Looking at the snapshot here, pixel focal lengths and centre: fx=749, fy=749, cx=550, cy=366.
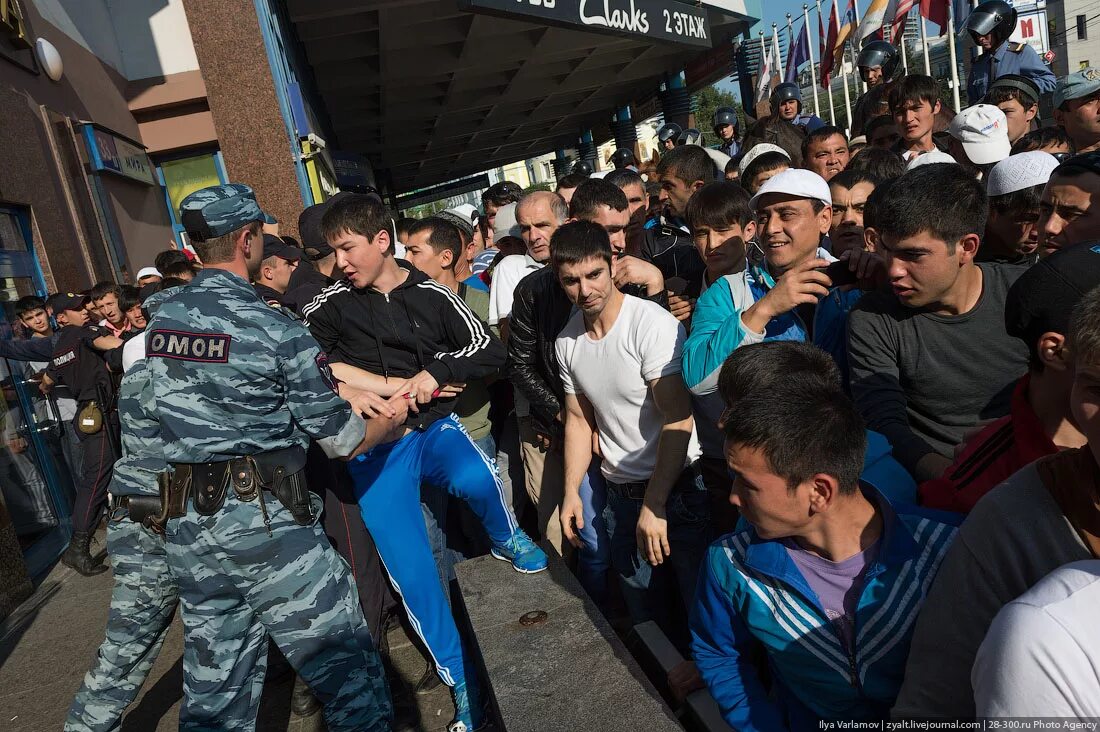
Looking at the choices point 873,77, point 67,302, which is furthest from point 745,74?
point 67,302

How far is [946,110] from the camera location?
21.1 feet

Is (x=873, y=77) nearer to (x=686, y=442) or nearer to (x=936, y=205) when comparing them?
(x=936, y=205)

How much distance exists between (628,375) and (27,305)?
573 cm

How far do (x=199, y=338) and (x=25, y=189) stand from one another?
221 inches

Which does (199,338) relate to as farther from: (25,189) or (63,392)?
(25,189)

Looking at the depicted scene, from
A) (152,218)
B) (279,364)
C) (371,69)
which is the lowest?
(279,364)

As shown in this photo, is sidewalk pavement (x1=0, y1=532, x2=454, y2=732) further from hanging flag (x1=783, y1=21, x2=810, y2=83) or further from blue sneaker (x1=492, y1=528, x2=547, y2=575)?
hanging flag (x1=783, y1=21, x2=810, y2=83)

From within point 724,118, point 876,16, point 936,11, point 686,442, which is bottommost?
point 686,442

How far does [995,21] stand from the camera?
259 inches

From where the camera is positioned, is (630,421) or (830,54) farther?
(830,54)

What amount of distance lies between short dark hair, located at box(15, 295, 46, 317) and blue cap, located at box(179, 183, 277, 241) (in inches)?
178

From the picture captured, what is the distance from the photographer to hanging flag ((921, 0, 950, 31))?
35.5ft

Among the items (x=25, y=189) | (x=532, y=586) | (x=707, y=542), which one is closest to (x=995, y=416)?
(x=707, y=542)

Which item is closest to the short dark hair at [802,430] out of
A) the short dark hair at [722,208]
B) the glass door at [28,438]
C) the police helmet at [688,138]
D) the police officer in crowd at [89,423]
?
the short dark hair at [722,208]
